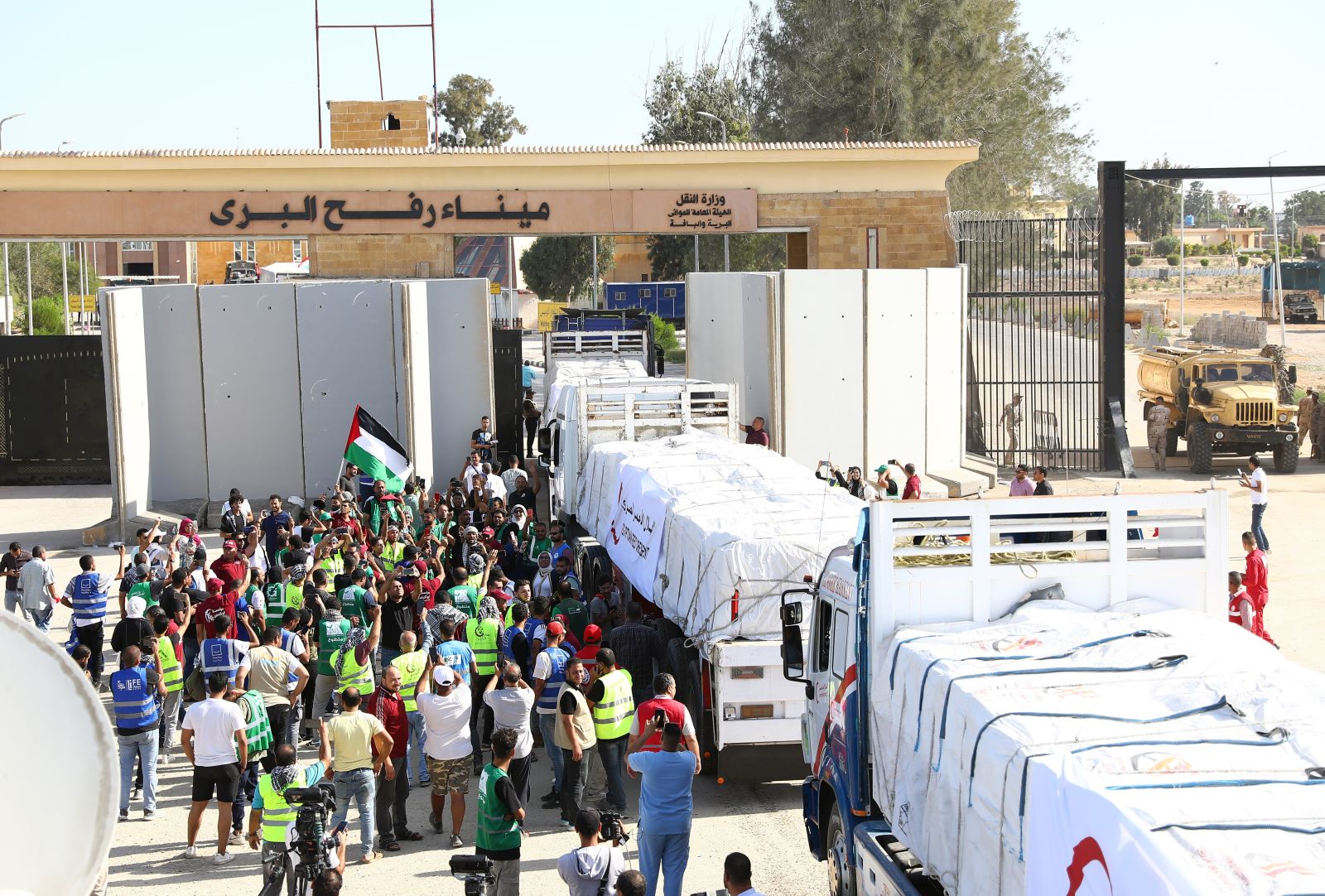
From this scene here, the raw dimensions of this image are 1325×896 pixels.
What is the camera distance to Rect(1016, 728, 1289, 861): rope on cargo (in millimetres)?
5547

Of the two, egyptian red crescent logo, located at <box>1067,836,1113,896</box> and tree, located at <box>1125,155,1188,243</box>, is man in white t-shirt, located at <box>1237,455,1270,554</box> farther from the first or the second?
tree, located at <box>1125,155,1188,243</box>

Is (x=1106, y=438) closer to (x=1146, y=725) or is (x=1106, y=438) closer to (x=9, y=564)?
(x=9, y=564)

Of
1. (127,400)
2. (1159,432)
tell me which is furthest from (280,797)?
(1159,432)

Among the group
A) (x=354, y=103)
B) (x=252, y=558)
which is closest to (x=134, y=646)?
(x=252, y=558)

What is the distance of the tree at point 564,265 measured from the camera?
75.2 meters

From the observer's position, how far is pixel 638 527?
544 inches

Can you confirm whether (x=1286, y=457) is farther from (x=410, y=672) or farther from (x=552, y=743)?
(x=410, y=672)

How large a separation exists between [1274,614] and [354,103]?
1127 inches

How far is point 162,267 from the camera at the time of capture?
91.6 meters

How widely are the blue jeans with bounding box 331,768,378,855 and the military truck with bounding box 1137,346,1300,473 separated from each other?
20.5m

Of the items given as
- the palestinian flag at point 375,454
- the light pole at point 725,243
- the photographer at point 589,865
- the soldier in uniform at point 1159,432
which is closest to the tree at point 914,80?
the light pole at point 725,243

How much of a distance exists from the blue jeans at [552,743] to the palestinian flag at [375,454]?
816cm

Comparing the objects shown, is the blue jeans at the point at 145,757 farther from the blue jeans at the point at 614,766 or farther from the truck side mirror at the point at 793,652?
the truck side mirror at the point at 793,652

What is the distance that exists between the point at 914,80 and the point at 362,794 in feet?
155
